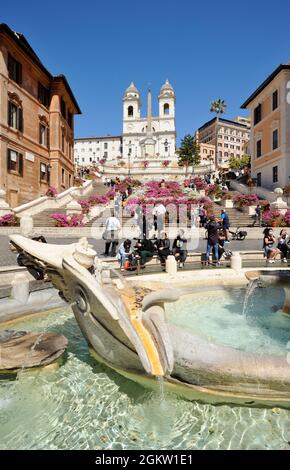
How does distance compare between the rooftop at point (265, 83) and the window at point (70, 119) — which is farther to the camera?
the window at point (70, 119)

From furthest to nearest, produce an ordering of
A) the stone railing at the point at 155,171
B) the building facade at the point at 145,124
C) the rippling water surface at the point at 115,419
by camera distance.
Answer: the building facade at the point at 145,124 → the stone railing at the point at 155,171 → the rippling water surface at the point at 115,419

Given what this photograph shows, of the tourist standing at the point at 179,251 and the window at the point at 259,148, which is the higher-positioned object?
the window at the point at 259,148

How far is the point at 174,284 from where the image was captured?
27.9 ft

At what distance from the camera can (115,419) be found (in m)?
3.21

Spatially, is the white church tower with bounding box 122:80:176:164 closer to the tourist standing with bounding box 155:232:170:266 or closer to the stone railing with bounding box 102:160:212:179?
the stone railing with bounding box 102:160:212:179

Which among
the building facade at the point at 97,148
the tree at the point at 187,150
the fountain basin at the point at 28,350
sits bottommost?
the fountain basin at the point at 28,350

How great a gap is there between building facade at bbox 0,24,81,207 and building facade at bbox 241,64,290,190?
2205 cm

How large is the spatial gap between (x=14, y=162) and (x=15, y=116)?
428 centimetres

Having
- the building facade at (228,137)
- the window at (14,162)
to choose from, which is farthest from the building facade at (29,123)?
the building facade at (228,137)

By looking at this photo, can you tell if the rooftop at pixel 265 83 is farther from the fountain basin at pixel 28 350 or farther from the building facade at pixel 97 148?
the building facade at pixel 97 148

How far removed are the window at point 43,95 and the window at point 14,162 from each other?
8.13 metres

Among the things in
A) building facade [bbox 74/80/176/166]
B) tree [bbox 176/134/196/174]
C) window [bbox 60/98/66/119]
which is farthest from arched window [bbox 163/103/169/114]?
window [bbox 60/98/66/119]

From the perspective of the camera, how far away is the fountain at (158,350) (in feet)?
A: 11.0

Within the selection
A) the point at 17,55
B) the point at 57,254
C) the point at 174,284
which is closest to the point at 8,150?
the point at 17,55
